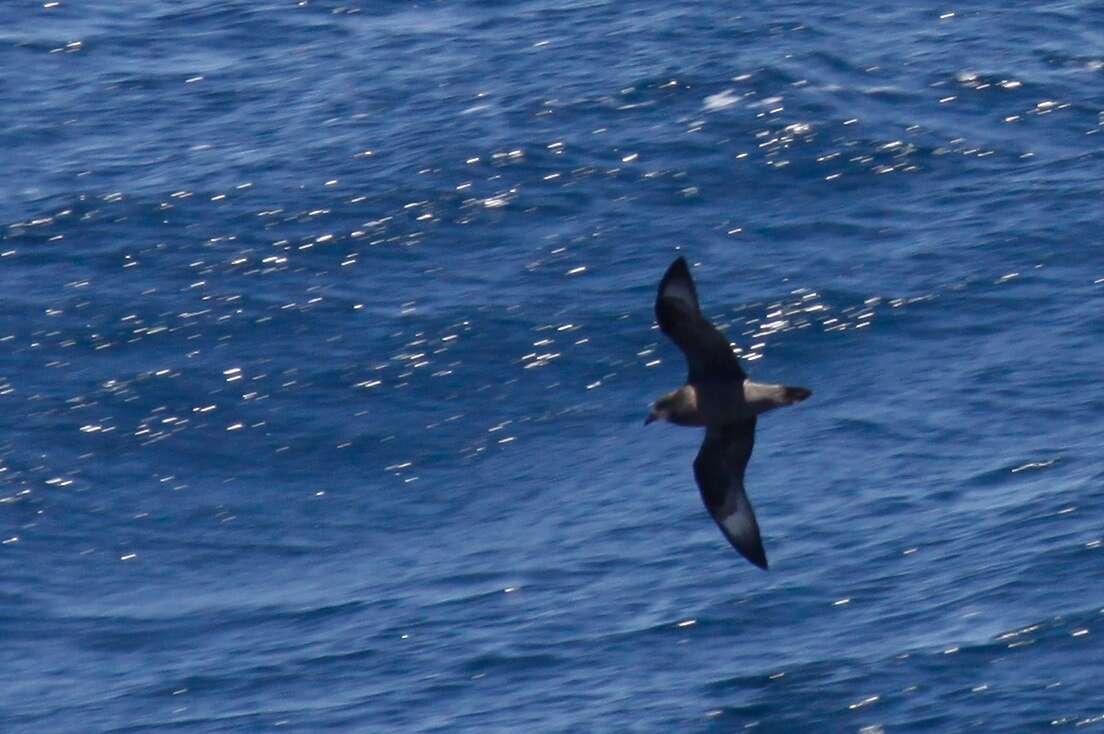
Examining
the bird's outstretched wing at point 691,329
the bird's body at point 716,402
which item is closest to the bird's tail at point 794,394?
the bird's body at point 716,402

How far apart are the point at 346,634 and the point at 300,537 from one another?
131 inches

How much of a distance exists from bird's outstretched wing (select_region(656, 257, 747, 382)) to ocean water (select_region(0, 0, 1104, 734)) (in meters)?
6.01

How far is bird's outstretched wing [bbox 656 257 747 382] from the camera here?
19.4m

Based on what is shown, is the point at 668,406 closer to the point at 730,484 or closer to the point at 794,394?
the point at 794,394

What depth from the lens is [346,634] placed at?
27859 millimetres

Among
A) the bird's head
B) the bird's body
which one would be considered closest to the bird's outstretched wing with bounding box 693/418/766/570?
the bird's body

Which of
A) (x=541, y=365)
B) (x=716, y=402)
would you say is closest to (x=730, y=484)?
(x=716, y=402)

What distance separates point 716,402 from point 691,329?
2.67ft

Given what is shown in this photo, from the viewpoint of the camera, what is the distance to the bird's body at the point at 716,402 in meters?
19.4

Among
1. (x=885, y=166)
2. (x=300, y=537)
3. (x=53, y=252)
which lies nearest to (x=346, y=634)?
(x=300, y=537)

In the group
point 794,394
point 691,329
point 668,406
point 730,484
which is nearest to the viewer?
point 794,394

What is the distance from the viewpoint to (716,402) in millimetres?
19938

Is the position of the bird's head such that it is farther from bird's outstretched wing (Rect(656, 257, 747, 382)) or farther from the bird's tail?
the bird's tail

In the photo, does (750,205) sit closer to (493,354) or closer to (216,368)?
(493,354)
